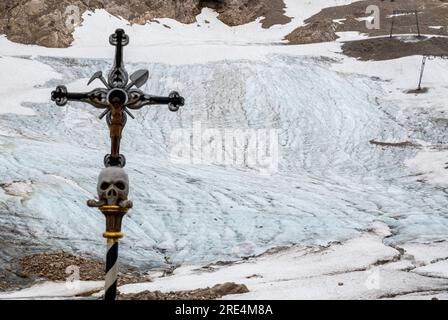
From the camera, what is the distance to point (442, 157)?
27.6m

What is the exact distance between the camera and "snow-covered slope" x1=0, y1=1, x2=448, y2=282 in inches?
658

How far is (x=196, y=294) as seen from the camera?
11.1 meters

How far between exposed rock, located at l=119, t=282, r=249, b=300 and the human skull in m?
4.49

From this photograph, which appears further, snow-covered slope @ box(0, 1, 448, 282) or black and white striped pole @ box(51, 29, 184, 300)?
snow-covered slope @ box(0, 1, 448, 282)

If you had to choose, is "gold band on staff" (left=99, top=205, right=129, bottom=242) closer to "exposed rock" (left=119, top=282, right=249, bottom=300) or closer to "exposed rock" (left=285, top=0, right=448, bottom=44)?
"exposed rock" (left=119, top=282, right=249, bottom=300)

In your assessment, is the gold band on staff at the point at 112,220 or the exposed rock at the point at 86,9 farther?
the exposed rock at the point at 86,9

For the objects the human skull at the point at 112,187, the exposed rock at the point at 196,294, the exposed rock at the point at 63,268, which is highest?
the human skull at the point at 112,187

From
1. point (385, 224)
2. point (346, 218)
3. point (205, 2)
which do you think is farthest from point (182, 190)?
point (205, 2)

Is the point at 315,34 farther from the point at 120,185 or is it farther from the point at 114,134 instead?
A: the point at 120,185

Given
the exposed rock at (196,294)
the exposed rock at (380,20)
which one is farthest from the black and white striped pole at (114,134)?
the exposed rock at (380,20)

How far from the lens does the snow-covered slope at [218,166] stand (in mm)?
16703

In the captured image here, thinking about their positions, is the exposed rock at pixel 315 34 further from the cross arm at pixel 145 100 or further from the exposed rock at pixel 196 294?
the cross arm at pixel 145 100

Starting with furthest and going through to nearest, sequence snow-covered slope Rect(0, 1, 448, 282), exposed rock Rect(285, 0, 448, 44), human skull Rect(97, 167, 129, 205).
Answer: exposed rock Rect(285, 0, 448, 44) → snow-covered slope Rect(0, 1, 448, 282) → human skull Rect(97, 167, 129, 205)

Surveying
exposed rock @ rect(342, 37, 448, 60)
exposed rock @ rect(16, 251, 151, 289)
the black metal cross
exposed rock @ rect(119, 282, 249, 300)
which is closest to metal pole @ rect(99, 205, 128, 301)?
the black metal cross
